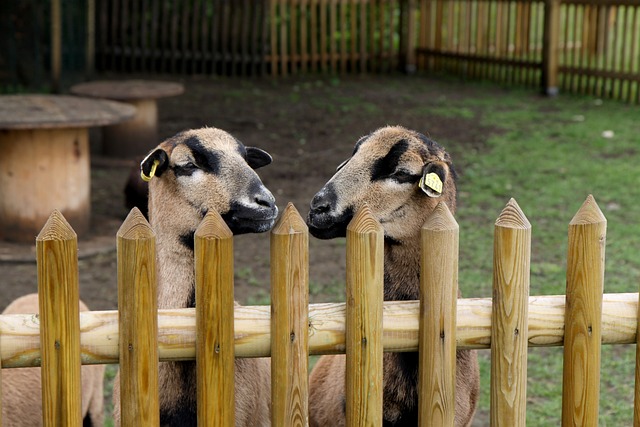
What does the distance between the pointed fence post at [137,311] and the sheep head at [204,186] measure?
748 millimetres

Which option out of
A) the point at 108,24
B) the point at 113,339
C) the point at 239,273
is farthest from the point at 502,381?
the point at 108,24

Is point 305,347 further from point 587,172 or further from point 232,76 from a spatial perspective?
point 232,76

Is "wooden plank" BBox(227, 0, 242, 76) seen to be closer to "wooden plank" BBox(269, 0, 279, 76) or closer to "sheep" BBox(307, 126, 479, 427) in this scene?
"wooden plank" BBox(269, 0, 279, 76)

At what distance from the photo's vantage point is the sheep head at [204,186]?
11.8ft

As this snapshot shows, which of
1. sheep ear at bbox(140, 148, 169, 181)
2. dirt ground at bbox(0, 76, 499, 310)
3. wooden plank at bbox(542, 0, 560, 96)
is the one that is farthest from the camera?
wooden plank at bbox(542, 0, 560, 96)

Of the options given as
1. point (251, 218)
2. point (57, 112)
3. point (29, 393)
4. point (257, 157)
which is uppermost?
point (257, 157)

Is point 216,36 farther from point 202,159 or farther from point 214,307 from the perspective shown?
point 214,307

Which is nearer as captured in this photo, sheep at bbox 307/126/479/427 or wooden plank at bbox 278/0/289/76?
sheep at bbox 307/126/479/427

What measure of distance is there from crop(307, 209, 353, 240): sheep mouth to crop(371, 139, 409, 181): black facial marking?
0.64 feet

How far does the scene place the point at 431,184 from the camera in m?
3.38

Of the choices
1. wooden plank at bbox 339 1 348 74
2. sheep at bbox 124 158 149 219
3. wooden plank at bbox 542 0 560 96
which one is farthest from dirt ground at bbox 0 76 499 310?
wooden plank at bbox 542 0 560 96

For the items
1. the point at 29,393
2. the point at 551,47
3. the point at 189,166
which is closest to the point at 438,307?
the point at 189,166

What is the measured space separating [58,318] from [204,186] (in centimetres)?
101

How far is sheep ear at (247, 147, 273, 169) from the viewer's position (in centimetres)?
414
